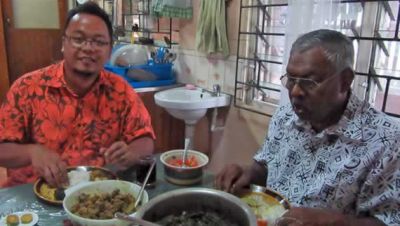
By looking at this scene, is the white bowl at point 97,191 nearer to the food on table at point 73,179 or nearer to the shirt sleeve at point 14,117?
the food on table at point 73,179

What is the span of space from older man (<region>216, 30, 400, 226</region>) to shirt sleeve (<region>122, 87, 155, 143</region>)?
526 mm

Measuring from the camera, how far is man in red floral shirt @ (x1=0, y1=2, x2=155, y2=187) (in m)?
1.33

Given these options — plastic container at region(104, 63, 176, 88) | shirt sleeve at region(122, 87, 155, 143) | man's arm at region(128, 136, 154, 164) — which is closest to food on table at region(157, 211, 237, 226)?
man's arm at region(128, 136, 154, 164)

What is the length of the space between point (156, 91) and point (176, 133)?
447mm

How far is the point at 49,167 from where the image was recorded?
1.13 meters

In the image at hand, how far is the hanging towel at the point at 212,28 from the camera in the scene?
2.54 metres

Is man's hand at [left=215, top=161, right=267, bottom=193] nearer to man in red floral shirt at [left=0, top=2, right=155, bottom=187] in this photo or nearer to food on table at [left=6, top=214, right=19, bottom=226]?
man in red floral shirt at [left=0, top=2, right=155, bottom=187]

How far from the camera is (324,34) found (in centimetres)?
102

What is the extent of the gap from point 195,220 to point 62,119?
0.84 metres

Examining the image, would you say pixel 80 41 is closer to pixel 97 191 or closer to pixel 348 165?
pixel 97 191

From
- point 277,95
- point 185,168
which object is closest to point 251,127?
point 277,95

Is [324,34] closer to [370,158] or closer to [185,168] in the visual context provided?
[370,158]

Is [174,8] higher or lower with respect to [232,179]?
higher

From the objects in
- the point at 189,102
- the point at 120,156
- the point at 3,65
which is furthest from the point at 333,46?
the point at 3,65
